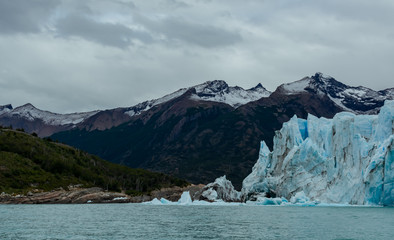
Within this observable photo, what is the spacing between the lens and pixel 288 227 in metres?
51.2

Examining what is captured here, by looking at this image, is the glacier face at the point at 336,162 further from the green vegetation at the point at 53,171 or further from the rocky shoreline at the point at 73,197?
the green vegetation at the point at 53,171

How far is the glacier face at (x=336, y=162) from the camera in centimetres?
8225

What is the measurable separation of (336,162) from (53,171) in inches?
A: 3759

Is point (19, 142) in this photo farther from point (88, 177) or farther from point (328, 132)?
point (328, 132)

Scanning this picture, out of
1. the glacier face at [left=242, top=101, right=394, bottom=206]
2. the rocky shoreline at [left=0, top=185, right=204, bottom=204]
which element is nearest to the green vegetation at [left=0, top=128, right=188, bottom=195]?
the rocky shoreline at [left=0, top=185, right=204, bottom=204]

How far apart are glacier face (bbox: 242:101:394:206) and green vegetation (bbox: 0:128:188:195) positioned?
61978 millimetres

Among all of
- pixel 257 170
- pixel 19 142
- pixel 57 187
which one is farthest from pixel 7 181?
pixel 257 170

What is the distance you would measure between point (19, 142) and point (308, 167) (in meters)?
104

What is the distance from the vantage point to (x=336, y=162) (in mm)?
98938

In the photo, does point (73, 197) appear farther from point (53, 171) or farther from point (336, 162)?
point (336, 162)

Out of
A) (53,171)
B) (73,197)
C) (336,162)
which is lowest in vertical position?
(73,197)

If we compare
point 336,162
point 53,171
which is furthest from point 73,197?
point 336,162

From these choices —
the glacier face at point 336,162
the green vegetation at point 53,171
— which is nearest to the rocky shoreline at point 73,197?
the green vegetation at point 53,171

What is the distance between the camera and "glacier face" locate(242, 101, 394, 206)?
8225 cm
